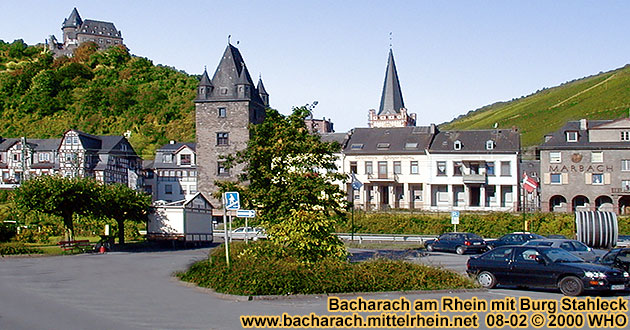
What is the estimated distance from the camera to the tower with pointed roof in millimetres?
116188

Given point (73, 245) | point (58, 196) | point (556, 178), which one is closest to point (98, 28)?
point (556, 178)

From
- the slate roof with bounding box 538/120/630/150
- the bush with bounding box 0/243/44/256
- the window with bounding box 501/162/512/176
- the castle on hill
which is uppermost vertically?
the castle on hill

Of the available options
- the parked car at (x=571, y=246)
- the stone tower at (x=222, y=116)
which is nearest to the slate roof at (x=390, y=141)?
the stone tower at (x=222, y=116)

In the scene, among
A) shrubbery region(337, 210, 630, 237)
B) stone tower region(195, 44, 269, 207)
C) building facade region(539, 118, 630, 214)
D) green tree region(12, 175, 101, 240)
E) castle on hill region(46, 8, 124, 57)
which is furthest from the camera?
castle on hill region(46, 8, 124, 57)

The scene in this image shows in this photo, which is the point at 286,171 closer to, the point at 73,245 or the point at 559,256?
the point at 559,256

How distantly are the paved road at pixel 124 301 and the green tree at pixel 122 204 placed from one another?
39.8 feet

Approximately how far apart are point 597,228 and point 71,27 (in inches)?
6199

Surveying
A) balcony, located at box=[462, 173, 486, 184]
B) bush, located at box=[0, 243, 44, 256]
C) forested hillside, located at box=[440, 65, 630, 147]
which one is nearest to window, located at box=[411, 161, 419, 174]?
balcony, located at box=[462, 173, 486, 184]

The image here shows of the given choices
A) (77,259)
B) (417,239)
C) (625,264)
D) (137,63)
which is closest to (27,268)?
(77,259)

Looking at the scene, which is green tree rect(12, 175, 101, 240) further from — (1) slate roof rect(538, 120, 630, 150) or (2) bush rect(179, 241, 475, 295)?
(1) slate roof rect(538, 120, 630, 150)

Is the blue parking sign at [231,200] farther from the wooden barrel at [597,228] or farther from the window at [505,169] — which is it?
the window at [505,169]

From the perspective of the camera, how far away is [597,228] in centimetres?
3925

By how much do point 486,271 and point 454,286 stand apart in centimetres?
172

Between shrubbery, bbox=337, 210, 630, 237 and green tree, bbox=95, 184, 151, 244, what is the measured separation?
629 inches
